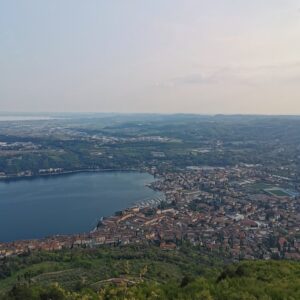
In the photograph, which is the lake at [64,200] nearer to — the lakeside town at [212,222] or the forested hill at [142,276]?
the lakeside town at [212,222]

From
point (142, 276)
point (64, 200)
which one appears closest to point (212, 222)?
point (64, 200)

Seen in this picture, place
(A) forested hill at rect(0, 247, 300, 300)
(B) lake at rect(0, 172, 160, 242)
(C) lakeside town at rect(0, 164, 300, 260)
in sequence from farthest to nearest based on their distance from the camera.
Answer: (B) lake at rect(0, 172, 160, 242)
(C) lakeside town at rect(0, 164, 300, 260)
(A) forested hill at rect(0, 247, 300, 300)

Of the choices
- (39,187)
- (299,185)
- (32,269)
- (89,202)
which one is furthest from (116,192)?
(32,269)

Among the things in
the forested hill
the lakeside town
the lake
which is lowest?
the lake

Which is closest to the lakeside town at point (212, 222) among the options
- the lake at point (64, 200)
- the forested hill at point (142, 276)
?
the lake at point (64, 200)

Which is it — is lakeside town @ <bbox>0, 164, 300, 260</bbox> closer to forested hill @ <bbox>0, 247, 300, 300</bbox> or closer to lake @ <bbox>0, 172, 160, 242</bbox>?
lake @ <bbox>0, 172, 160, 242</bbox>

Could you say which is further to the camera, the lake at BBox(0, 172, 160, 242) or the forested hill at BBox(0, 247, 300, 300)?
the lake at BBox(0, 172, 160, 242)

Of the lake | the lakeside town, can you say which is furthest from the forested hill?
the lake

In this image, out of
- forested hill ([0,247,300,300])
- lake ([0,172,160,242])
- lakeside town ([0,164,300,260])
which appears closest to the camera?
forested hill ([0,247,300,300])
